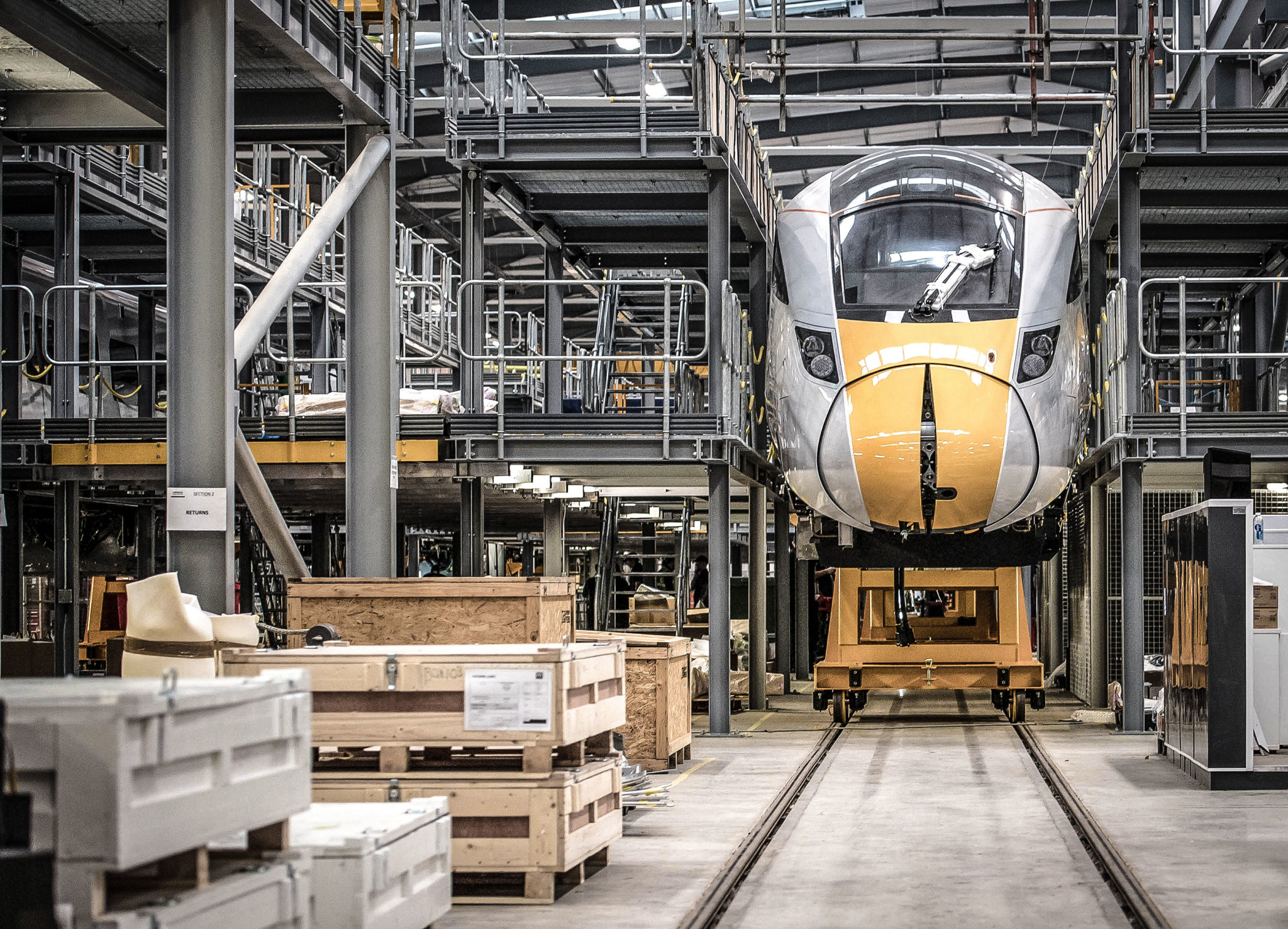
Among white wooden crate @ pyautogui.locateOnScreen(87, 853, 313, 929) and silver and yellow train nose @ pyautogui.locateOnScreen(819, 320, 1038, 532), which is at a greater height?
silver and yellow train nose @ pyautogui.locateOnScreen(819, 320, 1038, 532)

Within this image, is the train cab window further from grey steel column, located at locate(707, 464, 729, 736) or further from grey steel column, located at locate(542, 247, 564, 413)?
grey steel column, located at locate(542, 247, 564, 413)

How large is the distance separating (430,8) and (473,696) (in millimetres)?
18992

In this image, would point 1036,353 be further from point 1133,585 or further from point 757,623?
point 757,623

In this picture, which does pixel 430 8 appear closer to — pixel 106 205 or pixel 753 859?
pixel 106 205

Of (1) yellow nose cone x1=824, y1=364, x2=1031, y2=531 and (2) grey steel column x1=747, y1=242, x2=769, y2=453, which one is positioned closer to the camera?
(1) yellow nose cone x1=824, y1=364, x2=1031, y2=531

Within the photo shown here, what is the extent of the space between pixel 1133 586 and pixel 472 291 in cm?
644

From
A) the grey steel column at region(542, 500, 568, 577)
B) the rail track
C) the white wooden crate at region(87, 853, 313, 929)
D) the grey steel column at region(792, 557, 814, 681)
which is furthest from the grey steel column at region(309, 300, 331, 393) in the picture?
the white wooden crate at region(87, 853, 313, 929)

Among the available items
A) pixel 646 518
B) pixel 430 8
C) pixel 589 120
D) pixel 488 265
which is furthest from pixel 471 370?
pixel 488 265

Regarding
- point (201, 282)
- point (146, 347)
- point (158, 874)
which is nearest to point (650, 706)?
point (201, 282)

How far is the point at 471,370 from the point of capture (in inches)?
596

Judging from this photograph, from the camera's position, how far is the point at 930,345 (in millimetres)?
13039

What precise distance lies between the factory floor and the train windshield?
149 inches

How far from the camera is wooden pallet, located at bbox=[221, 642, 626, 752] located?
6.93 meters

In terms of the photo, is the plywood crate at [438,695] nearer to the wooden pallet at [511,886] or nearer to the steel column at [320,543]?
the wooden pallet at [511,886]
